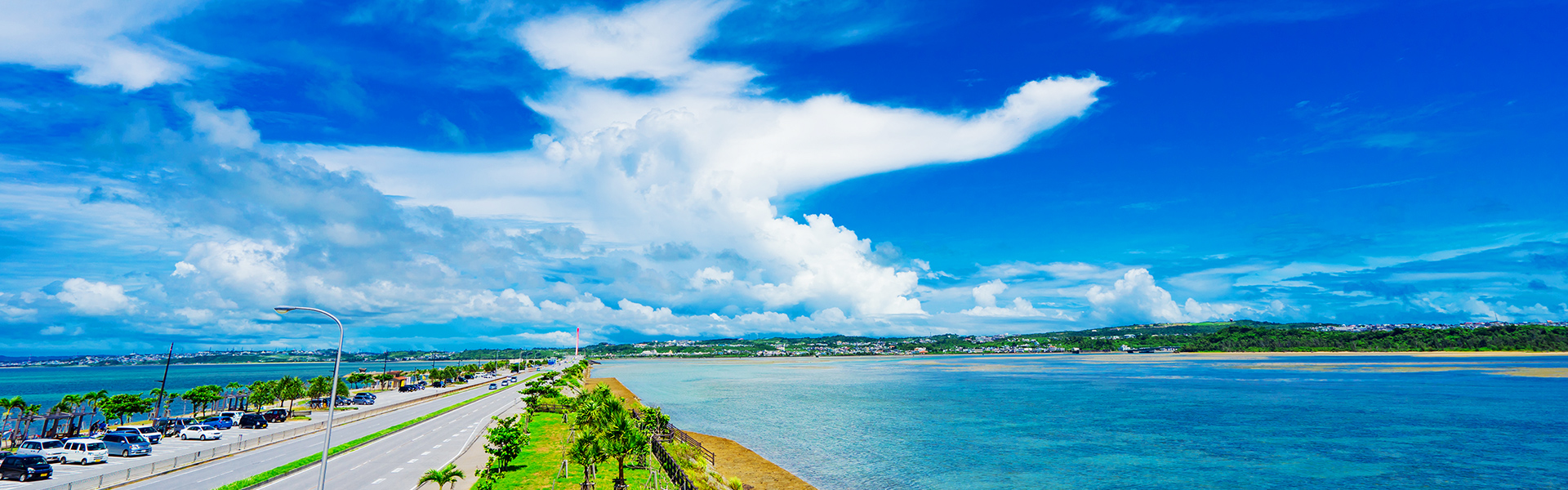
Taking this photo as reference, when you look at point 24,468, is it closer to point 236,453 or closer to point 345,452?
point 236,453

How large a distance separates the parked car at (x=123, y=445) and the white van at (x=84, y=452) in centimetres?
129

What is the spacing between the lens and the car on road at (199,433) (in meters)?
60.7

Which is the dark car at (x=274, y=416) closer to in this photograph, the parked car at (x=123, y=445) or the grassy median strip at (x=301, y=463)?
the grassy median strip at (x=301, y=463)

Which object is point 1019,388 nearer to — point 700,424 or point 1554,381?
point 700,424

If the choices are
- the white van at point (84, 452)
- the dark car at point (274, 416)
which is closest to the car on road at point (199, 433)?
the white van at point (84, 452)

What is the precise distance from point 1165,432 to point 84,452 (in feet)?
301

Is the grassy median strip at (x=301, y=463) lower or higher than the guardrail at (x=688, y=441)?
higher

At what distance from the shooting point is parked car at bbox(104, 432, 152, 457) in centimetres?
5028

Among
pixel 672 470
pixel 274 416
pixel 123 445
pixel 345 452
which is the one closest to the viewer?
pixel 672 470

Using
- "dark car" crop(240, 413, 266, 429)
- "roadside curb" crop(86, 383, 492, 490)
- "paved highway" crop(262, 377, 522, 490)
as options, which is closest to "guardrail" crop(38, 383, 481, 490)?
"roadside curb" crop(86, 383, 492, 490)

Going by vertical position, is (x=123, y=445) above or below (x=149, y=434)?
above

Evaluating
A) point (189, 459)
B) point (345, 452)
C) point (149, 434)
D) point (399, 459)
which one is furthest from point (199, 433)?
point (399, 459)

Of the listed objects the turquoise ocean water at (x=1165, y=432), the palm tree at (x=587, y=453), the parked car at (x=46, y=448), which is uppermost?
the palm tree at (x=587, y=453)

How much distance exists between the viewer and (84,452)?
46.8 metres
